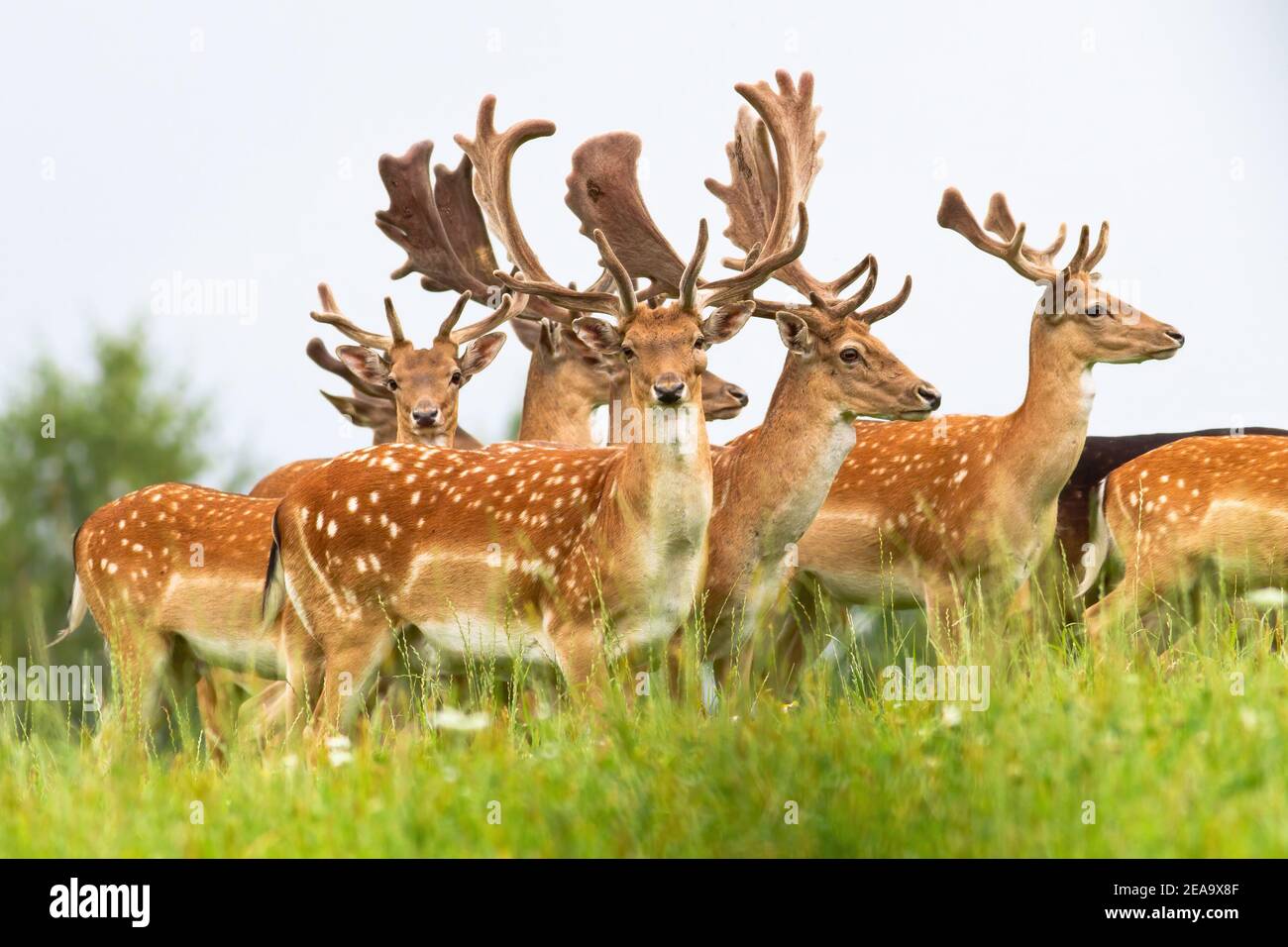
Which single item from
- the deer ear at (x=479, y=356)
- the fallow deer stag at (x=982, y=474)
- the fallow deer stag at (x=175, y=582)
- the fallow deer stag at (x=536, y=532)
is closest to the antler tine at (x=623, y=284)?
the fallow deer stag at (x=536, y=532)

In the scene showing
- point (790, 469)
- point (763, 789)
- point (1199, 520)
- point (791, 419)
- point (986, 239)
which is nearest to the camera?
point (763, 789)

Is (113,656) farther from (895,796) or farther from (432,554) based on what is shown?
(895,796)

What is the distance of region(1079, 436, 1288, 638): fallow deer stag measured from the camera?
7.68m

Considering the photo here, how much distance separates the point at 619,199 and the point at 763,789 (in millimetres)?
4644

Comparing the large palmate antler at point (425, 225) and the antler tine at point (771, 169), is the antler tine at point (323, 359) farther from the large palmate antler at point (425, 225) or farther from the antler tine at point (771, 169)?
the antler tine at point (771, 169)

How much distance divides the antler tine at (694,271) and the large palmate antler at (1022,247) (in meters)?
2.15

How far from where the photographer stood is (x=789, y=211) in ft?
23.4

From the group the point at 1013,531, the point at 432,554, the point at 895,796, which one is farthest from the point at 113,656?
the point at 895,796

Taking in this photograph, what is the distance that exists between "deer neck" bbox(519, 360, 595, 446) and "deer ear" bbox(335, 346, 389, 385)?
104 cm

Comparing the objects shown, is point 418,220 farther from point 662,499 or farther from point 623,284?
point 662,499

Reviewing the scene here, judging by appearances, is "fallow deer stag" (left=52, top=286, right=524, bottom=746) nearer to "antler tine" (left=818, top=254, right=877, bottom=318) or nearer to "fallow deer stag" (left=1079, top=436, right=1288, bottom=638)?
"antler tine" (left=818, top=254, right=877, bottom=318)

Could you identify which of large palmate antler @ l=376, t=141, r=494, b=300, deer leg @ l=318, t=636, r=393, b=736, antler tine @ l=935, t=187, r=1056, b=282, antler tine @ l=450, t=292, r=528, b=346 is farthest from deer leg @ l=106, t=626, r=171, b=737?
antler tine @ l=935, t=187, r=1056, b=282

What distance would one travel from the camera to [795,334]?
7082mm

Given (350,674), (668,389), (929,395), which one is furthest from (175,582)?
(929,395)
